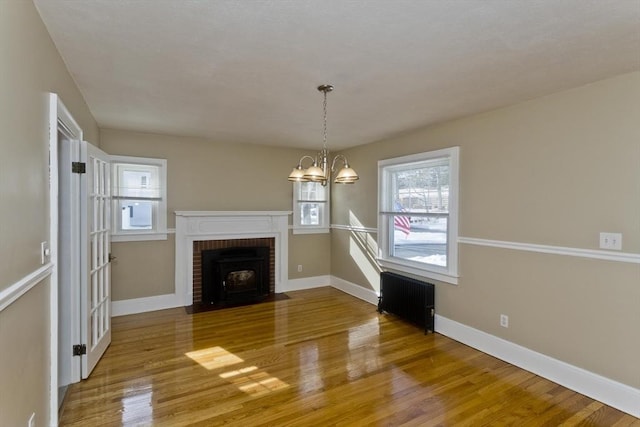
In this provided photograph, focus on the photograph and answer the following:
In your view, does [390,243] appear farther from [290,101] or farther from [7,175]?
[7,175]

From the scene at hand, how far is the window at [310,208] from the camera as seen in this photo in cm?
596

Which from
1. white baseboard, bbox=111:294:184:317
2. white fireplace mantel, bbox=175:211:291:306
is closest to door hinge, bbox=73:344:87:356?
white baseboard, bbox=111:294:184:317

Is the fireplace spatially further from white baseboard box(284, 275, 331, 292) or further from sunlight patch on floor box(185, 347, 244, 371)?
sunlight patch on floor box(185, 347, 244, 371)

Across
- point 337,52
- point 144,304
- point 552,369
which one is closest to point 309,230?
point 144,304

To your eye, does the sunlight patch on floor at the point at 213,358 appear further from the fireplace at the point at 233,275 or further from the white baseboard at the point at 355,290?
the white baseboard at the point at 355,290

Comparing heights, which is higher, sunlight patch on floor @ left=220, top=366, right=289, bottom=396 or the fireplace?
the fireplace

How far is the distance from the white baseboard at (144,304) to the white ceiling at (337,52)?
2625 millimetres

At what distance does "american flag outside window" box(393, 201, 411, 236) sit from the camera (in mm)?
4711

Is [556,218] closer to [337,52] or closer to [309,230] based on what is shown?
[337,52]

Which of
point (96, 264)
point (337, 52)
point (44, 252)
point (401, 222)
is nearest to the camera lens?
point (44, 252)

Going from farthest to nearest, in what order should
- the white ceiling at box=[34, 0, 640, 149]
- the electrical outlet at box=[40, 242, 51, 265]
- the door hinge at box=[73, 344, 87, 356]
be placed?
the door hinge at box=[73, 344, 87, 356], the electrical outlet at box=[40, 242, 51, 265], the white ceiling at box=[34, 0, 640, 149]

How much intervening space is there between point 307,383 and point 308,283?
3.19 metres

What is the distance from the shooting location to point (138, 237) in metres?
4.67

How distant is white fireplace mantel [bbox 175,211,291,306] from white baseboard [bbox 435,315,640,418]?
112 inches
